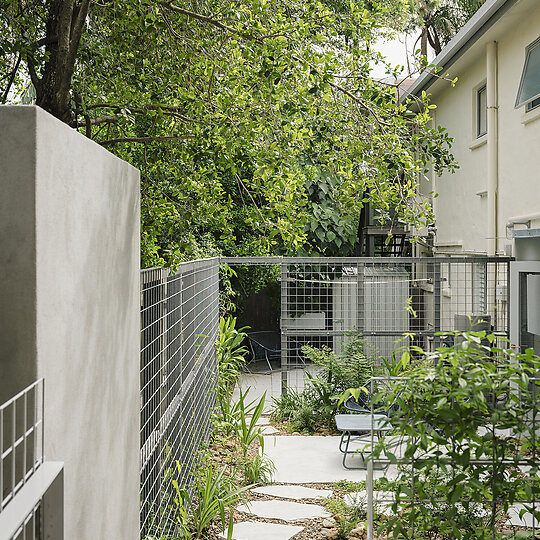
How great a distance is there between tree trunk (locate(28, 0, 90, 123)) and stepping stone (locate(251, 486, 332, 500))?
142 inches

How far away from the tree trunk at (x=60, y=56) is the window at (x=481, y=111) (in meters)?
6.44

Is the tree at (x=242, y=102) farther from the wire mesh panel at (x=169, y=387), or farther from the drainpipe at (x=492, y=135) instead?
the drainpipe at (x=492, y=135)

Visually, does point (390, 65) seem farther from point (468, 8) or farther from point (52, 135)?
point (468, 8)

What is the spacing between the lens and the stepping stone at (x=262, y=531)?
15.9 ft

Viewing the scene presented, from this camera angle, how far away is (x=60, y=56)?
394 cm

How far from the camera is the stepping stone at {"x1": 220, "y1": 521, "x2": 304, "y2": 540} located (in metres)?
4.84

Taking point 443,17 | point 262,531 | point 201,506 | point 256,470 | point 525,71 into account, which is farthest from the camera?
point 443,17

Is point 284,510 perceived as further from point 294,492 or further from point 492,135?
point 492,135

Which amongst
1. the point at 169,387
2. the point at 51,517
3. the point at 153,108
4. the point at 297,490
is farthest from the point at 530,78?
the point at 51,517

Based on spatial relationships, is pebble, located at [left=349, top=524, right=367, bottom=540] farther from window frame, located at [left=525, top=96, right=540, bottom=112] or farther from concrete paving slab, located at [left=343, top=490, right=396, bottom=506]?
window frame, located at [left=525, top=96, right=540, bottom=112]

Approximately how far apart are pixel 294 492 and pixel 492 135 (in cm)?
509

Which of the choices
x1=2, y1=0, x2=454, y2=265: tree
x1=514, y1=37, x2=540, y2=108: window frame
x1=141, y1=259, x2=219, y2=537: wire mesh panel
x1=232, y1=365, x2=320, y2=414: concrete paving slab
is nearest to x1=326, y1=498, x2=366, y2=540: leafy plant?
x1=141, y1=259, x2=219, y2=537: wire mesh panel

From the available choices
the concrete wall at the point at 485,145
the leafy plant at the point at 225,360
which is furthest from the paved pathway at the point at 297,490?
the concrete wall at the point at 485,145

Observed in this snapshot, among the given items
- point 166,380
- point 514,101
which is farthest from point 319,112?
point 514,101
